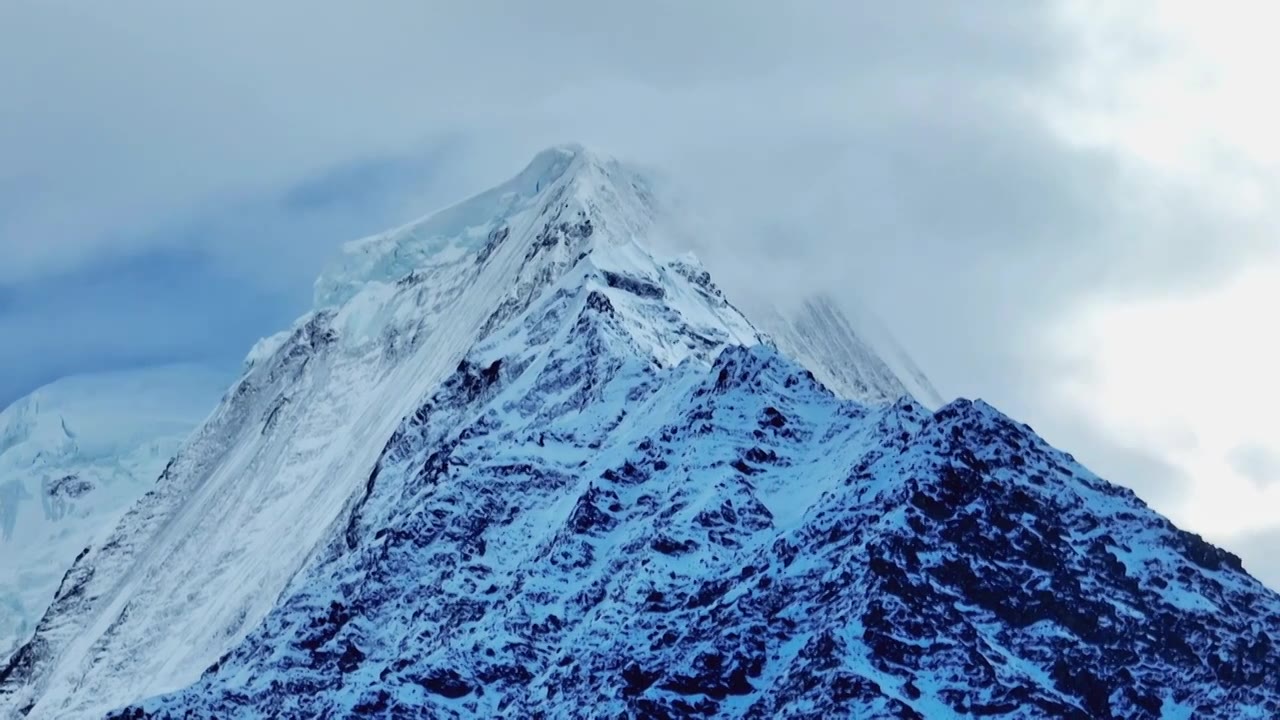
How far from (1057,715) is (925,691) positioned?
10890 mm

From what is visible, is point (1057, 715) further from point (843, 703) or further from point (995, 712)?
point (843, 703)

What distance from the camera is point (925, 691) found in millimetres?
199125

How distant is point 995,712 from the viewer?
198m

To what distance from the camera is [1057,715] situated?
649 ft

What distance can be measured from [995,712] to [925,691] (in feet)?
19.5

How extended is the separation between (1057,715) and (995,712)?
16.7ft

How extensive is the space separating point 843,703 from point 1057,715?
1762 cm

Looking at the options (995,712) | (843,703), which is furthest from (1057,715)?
(843,703)

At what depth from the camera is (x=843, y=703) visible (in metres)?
197

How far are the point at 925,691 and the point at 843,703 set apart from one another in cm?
717
